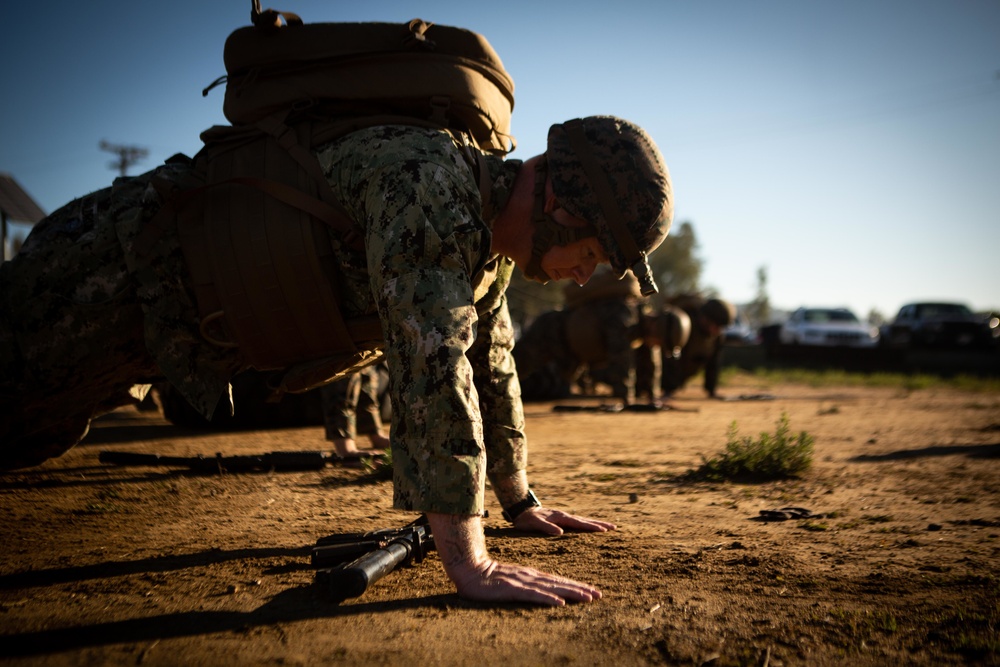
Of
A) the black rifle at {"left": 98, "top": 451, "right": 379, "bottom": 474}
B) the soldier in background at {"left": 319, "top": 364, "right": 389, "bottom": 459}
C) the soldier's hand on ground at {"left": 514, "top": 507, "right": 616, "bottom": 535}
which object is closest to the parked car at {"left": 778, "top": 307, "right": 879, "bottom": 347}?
the soldier in background at {"left": 319, "top": 364, "right": 389, "bottom": 459}

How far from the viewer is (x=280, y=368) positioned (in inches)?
110

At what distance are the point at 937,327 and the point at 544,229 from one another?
83.5 ft

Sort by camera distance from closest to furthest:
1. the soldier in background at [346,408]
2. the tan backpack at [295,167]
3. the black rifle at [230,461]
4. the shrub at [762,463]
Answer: the tan backpack at [295,167] → the black rifle at [230,461] → the shrub at [762,463] → the soldier in background at [346,408]

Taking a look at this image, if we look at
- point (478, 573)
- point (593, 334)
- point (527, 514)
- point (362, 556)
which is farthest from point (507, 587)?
point (593, 334)

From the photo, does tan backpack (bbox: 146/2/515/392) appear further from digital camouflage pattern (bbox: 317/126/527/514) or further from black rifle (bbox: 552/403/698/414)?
black rifle (bbox: 552/403/698/414)

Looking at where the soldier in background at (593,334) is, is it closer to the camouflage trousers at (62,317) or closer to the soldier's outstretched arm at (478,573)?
the camouflage trousers at (62,317)

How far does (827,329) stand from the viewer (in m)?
26.5

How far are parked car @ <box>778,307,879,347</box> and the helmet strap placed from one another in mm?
24108

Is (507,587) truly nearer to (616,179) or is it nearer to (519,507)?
(519,507)

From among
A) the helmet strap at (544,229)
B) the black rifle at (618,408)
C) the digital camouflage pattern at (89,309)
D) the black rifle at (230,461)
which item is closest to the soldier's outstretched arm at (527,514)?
the helmet strap at (544,229)

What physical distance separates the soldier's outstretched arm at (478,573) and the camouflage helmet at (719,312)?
428 inches

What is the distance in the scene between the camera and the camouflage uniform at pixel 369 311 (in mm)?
2115

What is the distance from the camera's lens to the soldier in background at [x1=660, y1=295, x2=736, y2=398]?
1261 cm

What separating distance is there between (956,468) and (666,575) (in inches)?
131
